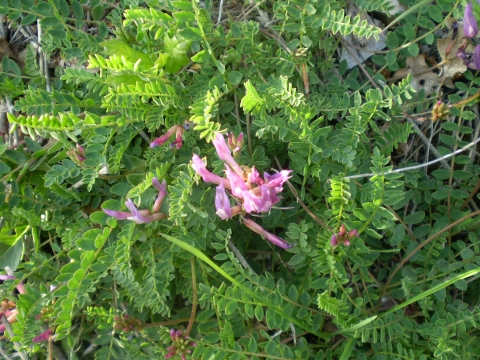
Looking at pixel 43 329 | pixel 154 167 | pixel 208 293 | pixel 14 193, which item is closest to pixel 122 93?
pixel 154 167

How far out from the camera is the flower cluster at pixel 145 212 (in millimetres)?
1803

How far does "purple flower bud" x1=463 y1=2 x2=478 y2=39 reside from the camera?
76.6 inches

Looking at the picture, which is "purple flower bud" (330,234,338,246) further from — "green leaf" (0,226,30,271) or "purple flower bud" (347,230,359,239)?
"green leaf" (0,226,30,271)

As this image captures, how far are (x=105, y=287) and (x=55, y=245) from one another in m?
0.28

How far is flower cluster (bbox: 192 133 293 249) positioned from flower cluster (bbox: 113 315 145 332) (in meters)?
0.62

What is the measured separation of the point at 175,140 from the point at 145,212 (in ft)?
1.12

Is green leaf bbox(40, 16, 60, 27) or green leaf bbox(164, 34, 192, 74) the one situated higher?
green leaf bbox(40, 16, 60, 27)

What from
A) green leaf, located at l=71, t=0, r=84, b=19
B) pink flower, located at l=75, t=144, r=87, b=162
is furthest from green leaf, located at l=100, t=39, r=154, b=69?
pink flower, located at l=75, t=144, r=87, b=162

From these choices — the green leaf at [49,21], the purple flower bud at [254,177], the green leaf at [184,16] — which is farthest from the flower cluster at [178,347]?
the green leaf at [49,21]

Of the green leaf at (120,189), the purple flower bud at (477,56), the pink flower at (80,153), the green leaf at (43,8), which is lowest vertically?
the green leaf at (120,189)

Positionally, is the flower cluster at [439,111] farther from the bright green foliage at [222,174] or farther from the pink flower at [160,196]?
the pink flower at [160,196]

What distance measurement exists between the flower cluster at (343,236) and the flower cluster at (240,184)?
0.30 metres

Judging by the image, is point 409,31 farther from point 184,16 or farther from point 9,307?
point 9,307

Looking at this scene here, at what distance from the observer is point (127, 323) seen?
191cm
